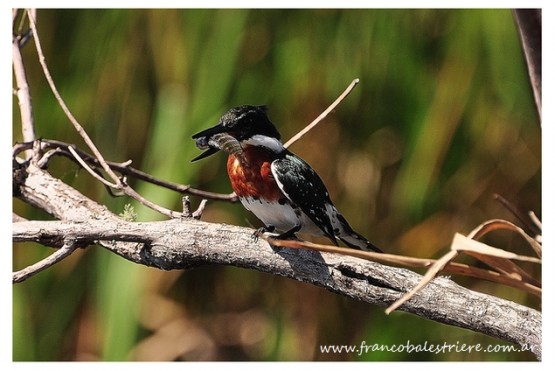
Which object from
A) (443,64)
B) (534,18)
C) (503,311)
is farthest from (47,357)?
(534,18)

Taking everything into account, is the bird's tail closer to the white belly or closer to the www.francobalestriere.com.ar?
the white belly

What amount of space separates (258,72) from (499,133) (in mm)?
682

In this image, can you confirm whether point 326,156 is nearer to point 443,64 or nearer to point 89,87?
point 443,64

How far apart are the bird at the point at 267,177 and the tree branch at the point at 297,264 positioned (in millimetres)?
181

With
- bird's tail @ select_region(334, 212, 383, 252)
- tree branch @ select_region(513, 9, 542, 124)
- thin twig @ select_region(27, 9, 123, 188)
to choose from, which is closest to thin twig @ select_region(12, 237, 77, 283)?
thin twig @ select_region(27, 9, 123, 188)

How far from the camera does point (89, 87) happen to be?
1850mm

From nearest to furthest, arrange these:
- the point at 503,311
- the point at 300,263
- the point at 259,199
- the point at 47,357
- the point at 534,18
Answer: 1. the point at 534,18
2. the point at 503,311
3. the point at 300,263
4. the point at 259,199
5. the point at 47,357

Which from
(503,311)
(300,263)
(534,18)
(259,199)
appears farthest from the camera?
(259,199)

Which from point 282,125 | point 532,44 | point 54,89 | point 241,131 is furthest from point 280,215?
point 532,44

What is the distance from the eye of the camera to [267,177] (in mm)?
1558

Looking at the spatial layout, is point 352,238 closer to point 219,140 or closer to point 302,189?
point 302,189

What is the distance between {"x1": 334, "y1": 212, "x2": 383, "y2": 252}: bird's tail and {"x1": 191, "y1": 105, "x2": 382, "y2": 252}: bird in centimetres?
6

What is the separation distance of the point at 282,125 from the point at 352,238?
0.36m

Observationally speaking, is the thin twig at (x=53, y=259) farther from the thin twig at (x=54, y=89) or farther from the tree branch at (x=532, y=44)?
the tree branch at (x=532, y=44)
